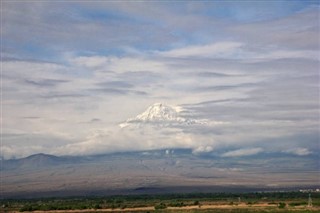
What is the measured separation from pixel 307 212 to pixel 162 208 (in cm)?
1965

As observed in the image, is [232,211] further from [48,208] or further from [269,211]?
[48,208]

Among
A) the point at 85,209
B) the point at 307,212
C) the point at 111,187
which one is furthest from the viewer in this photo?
the point at 111,187

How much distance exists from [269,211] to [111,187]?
124171mm

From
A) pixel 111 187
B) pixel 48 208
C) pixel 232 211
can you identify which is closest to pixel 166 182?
pixel 111 187

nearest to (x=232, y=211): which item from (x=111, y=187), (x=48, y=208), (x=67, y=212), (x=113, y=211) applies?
(x=113, y=211)

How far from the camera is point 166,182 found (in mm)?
199750

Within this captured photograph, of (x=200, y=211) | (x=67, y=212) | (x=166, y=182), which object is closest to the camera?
(x=200, y=211)

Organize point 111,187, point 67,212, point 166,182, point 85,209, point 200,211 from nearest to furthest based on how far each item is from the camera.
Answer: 1. point 200,211
2. point 67,212
3. point 85,209
4. point 111,187
5. point 166,182

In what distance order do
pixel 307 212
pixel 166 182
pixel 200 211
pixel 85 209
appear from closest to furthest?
1. pixel 307 212
2. pixel 200 211
3. pixel 85 209
4. pixel 166 182

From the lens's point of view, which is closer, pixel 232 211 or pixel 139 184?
pixel 232 211

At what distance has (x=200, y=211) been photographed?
6312 centimetres

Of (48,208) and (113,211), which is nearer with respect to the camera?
(113,211)

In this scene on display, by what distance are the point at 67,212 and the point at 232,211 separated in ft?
67.7

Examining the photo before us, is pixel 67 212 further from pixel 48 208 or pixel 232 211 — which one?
pixel 232 211
